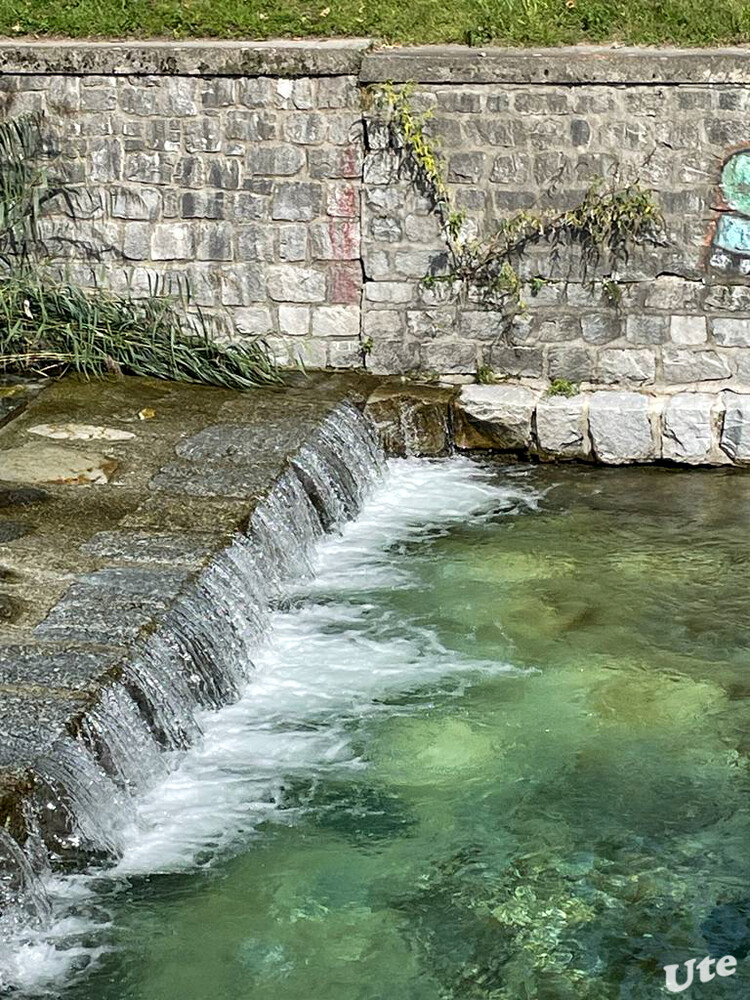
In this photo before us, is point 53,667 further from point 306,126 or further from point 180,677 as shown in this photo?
point 306,126

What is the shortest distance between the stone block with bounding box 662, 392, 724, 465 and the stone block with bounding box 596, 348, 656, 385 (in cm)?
24

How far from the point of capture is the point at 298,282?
8.73m

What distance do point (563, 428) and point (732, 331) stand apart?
3.52 ft

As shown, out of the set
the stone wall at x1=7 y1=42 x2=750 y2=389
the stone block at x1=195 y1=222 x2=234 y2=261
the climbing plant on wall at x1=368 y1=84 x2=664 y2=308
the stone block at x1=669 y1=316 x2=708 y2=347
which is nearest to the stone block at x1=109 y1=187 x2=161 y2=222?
the stone wall at x1=7 y1=42 x2=750 y2=389

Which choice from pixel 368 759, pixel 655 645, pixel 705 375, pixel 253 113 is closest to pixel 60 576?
pixel 368 759

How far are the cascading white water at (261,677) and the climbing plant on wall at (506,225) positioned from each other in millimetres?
1228

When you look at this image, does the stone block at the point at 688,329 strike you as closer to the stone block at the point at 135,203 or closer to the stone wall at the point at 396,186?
the stone wall at the point at 396,186

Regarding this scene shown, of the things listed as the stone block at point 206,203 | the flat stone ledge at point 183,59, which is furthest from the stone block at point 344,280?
the flat stone ledge at point 183,59

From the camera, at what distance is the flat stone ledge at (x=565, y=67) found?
816 centimetres

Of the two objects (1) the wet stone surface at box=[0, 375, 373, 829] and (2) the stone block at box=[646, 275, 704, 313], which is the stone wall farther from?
(1) the wet stone surface at box=[0, 375, 373, 829]

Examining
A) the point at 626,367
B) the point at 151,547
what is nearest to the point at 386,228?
the point at 626,367

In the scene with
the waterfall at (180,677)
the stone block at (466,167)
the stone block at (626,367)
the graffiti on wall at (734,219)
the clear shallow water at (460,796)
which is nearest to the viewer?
the clear shallow water at (460,796)

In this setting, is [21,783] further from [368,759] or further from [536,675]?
[536,675]

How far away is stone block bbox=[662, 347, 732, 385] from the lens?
28.0 ft
